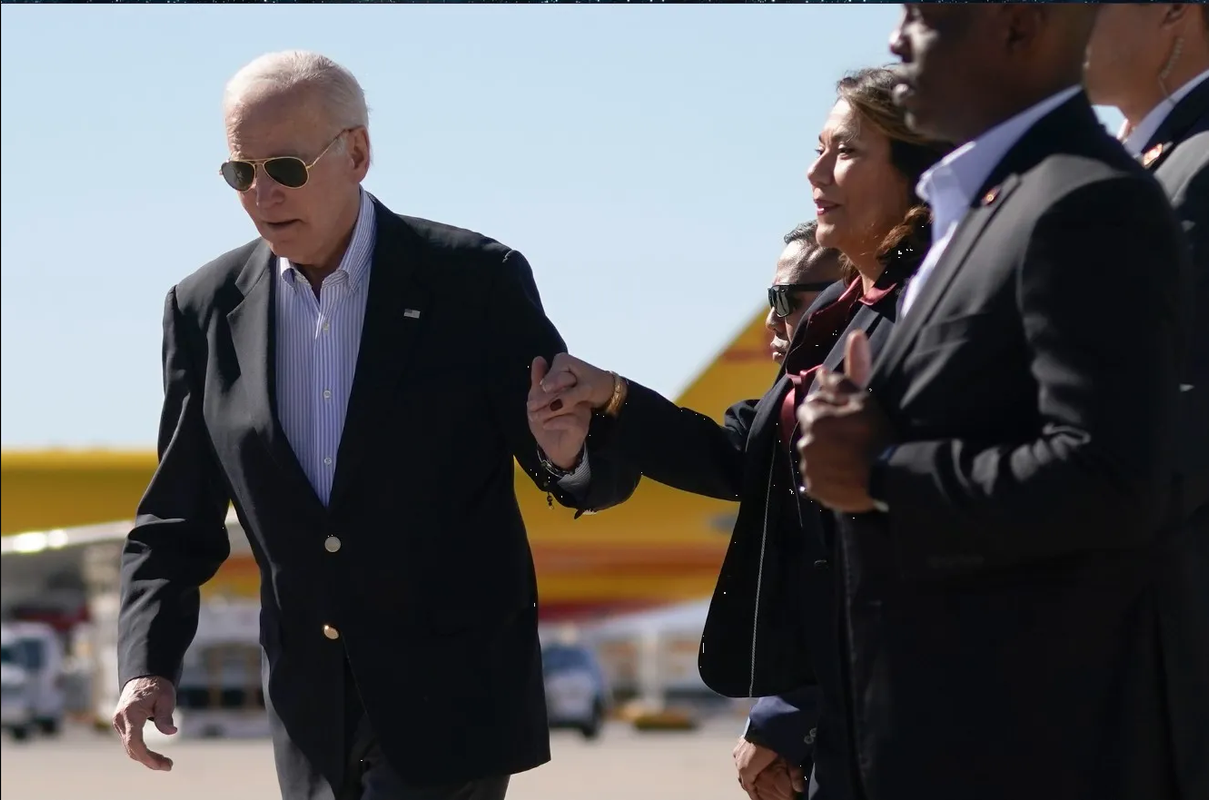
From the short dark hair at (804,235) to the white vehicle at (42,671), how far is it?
17.2 m

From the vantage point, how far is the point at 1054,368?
1682 mm

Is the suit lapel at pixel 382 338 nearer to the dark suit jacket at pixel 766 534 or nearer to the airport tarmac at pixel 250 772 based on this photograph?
the dark suit jacket at pixel 766 534

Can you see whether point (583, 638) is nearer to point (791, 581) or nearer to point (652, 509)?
point (652, 509)

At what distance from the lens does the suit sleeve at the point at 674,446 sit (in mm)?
2658

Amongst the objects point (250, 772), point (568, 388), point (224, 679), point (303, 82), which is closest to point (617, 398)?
point (568, 388)

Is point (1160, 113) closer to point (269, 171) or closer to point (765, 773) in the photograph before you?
point (765, 773)

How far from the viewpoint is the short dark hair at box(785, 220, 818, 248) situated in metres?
3.50

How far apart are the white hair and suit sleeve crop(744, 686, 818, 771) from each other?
4.20ft

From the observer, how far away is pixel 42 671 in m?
19.1

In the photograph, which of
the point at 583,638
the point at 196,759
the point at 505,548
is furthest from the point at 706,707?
the point at 505,548

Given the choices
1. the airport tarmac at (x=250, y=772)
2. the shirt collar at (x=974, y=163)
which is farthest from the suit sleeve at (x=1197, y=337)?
the airport tarmac at (x=250, y=772)

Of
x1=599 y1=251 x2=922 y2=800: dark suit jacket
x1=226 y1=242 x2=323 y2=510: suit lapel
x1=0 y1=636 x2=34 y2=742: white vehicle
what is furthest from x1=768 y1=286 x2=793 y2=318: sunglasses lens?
x1=0 y1=636 x2=34 y2=742: white vehicle

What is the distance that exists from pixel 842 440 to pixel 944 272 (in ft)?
0.75

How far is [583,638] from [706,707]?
9.61 feet
